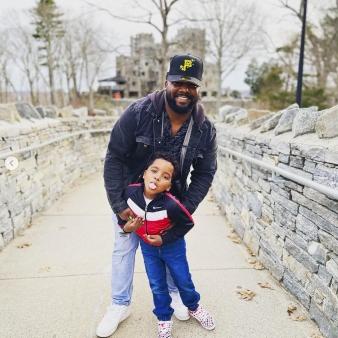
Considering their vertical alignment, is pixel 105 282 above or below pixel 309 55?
below

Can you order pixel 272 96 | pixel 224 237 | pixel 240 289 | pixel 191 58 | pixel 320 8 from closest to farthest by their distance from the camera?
pixel 191 58, pixel 240 289, pixel 224 237, pixel 272 96, pixel 320 8

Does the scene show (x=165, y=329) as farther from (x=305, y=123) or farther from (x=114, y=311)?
(x=305, y=123)

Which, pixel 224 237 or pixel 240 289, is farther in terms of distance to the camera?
pixel 224 237

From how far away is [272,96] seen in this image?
17.2 meters

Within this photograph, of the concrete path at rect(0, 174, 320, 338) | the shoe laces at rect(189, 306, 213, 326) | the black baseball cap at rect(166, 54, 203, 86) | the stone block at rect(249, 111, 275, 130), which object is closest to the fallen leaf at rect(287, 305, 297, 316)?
the concrete path at rect(0, 174, 320, 338)

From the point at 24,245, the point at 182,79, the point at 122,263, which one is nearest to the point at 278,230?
the point at 122,263

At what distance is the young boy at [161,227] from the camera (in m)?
1.92

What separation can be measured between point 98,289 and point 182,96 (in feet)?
6.11

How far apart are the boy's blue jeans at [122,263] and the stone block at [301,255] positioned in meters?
1.24

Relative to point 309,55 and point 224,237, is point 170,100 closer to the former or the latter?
point 224,237

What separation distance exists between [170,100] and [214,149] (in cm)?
45

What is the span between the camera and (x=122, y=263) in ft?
7.23

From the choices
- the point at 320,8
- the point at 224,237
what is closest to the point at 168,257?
the point at 224,237

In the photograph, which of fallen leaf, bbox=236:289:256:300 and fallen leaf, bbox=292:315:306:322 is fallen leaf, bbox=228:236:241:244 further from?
fallen leaf, bbox=292:315:306:322
